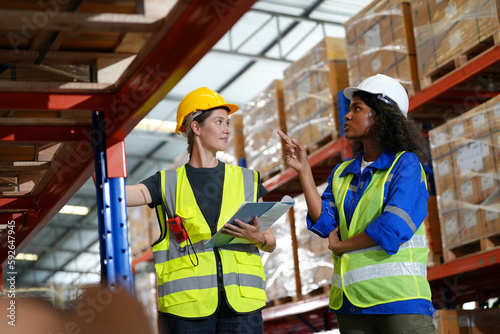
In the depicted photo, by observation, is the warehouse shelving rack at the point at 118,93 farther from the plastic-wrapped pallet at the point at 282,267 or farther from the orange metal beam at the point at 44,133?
the plastic-wrapped pallet at the point at 282,267

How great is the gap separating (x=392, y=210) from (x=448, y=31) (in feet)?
10.2

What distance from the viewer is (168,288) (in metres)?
2.64

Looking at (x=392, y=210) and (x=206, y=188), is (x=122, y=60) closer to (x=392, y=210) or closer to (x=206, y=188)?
(x=206, y=188)

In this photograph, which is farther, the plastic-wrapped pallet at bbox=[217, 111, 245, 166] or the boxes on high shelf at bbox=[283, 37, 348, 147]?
the plastic-wrapped pallet at bbox=[217, 111, 245, 166]

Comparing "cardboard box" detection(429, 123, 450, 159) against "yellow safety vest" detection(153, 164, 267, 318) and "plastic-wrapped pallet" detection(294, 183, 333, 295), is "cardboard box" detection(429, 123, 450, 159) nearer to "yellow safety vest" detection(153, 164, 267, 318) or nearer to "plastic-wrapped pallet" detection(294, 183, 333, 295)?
"plastic-wrapped pallet" detection(294, 183, 333, 295)

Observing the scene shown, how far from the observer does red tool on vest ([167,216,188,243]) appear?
2.68m

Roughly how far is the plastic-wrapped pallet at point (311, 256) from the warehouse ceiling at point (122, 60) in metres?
2.48

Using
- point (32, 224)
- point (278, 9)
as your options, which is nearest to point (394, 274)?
point (32, 224)

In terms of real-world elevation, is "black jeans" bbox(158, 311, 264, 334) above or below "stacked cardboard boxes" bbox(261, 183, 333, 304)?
below

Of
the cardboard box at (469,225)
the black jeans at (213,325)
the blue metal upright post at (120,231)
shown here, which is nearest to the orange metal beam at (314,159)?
the cardboard box at (469,225)

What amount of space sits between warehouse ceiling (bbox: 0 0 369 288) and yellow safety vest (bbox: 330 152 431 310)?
36.1 inches

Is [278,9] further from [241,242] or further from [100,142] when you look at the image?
[241,242]

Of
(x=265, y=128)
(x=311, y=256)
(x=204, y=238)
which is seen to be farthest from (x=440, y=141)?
(x=204, y=238)

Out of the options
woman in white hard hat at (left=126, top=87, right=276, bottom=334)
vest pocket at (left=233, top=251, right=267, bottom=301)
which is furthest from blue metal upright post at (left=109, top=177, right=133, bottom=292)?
vest pocket at (left=233, top=251, right=267, bottom=301)
